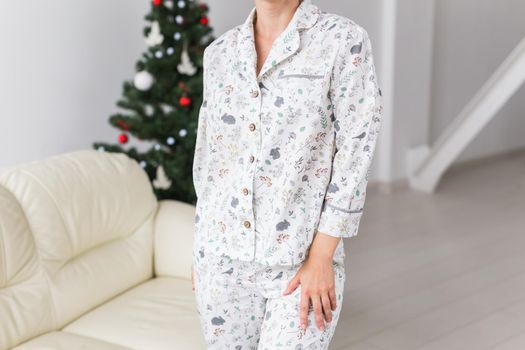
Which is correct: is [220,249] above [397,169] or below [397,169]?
above

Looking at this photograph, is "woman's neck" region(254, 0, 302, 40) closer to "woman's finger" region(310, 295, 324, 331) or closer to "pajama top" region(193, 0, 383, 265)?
"pajama top" region(193, 0, 383, 265)

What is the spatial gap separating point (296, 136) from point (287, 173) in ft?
0.28

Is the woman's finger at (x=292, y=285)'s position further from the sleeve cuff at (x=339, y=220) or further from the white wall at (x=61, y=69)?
the white wall at (x=61, y=69)

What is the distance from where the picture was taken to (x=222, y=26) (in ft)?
15.2

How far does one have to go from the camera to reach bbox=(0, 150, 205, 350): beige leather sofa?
2.45 meters

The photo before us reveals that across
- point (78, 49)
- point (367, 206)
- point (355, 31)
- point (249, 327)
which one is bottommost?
point (367, 206)

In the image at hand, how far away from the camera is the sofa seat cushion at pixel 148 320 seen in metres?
2.45

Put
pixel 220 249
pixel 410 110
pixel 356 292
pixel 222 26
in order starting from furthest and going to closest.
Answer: pixel 410 110 → pixel 222 26 → pixel 356 292 → pixel 220 249

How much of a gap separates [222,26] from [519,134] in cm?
342

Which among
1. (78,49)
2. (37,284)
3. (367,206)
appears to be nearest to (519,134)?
(367,206)

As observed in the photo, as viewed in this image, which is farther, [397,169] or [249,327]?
[397,169]

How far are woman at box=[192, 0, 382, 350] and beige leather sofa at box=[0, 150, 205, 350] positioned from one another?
702mm

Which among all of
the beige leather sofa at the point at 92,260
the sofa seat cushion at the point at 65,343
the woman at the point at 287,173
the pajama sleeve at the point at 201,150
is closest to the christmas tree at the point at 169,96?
the beige leather sofa at the point at 92,260

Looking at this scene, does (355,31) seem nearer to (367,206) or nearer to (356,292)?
(356,292)
